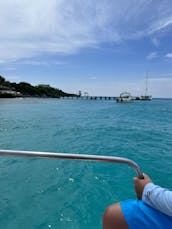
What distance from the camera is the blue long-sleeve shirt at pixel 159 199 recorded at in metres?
1.29

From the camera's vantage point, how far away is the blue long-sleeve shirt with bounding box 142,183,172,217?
50.9 inches

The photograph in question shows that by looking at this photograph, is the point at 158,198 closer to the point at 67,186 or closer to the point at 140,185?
the point at 140,185

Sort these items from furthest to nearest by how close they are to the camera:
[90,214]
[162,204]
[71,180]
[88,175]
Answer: [88,175] < [71,180] < [90,214] < [162,204]

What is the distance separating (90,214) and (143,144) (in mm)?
6605

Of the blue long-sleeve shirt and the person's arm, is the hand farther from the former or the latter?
the blue long-sleeve shirt

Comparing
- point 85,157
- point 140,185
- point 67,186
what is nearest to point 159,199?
point 140,185

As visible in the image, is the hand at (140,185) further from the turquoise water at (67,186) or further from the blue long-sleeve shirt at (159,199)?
the turquoise water at (67,186)

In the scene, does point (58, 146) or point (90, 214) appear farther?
point (58, 146)

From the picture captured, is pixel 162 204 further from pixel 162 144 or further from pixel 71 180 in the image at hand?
pixel 162 144

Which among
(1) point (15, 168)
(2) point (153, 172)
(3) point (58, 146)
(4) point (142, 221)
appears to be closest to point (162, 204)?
(4) point (142, 221)

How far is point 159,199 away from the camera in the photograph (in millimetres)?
1329

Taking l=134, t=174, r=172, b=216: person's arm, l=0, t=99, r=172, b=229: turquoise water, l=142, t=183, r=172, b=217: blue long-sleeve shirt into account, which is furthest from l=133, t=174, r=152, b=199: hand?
l=0, t=99, r=172, b=229: turquoise water

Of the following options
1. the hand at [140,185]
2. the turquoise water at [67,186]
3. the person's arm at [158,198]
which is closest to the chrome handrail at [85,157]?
the hand at [140,185]

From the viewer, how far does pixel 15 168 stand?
20.2 feet
